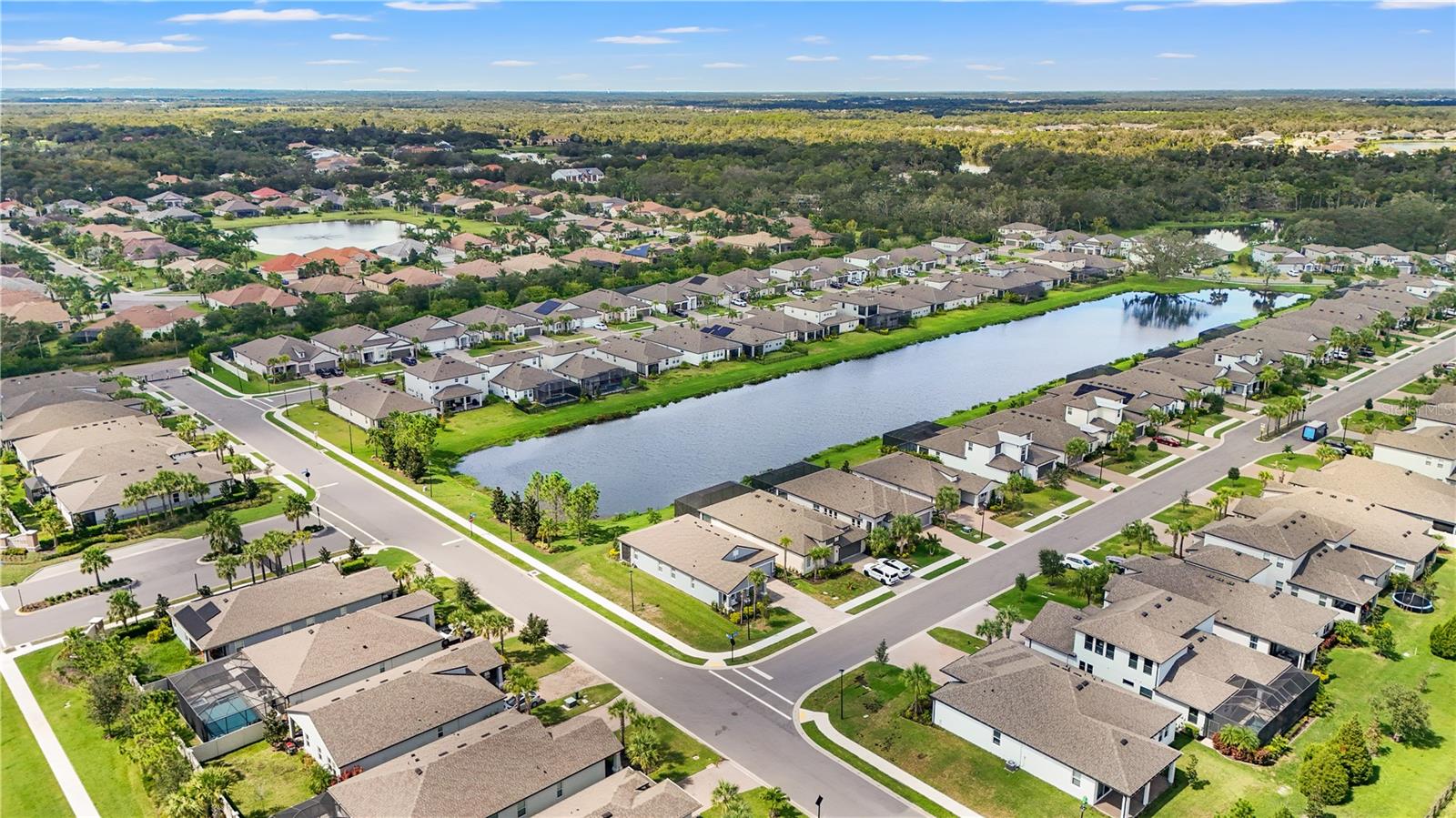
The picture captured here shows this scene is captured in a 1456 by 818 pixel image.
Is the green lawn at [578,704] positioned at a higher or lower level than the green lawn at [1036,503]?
higher

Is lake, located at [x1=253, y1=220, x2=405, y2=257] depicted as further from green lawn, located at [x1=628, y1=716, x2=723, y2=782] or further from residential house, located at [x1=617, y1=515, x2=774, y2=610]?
green lawn, located at [x1=628, y1=716, x2=723, y2=782]

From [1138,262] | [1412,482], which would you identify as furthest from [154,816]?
[1138,262]

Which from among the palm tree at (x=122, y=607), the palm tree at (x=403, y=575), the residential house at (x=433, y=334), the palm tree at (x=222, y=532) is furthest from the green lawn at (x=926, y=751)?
the residential house at (x=433, y=334)

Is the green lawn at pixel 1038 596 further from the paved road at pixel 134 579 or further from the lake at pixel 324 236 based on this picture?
the lake at pixel 324 236

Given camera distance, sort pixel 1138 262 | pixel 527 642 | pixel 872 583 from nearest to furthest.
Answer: pixel 527 642 < pixel 872 583 < pixel 1138 262

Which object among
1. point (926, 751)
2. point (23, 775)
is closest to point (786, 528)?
point (926, 751)

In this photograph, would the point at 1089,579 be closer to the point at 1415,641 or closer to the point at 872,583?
the point at 872,583
